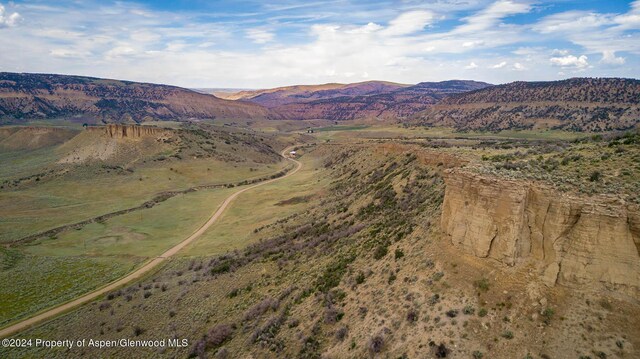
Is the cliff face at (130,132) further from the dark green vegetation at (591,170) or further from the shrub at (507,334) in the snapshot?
the shrub at (507,334)

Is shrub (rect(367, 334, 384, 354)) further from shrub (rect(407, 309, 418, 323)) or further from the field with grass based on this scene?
the field with grass

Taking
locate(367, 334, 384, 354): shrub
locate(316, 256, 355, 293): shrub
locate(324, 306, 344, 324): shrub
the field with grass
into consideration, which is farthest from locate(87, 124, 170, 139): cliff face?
locate(367, 334, 384, 354): shrub

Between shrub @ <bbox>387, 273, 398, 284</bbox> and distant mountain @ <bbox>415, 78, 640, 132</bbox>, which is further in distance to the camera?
distant mountain @ <bbox>415, 78, 640, 132</bbox>

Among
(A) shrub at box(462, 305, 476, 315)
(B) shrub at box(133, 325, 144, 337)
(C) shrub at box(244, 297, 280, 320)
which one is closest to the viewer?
(A) shrub at box(462, 305, 476, 315)

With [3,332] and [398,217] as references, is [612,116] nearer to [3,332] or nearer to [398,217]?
[398,217]

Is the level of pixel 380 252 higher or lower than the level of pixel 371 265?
higher

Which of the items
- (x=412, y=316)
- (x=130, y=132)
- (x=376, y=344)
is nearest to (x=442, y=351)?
(x=412, y=316)

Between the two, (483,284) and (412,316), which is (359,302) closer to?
(412,316)
